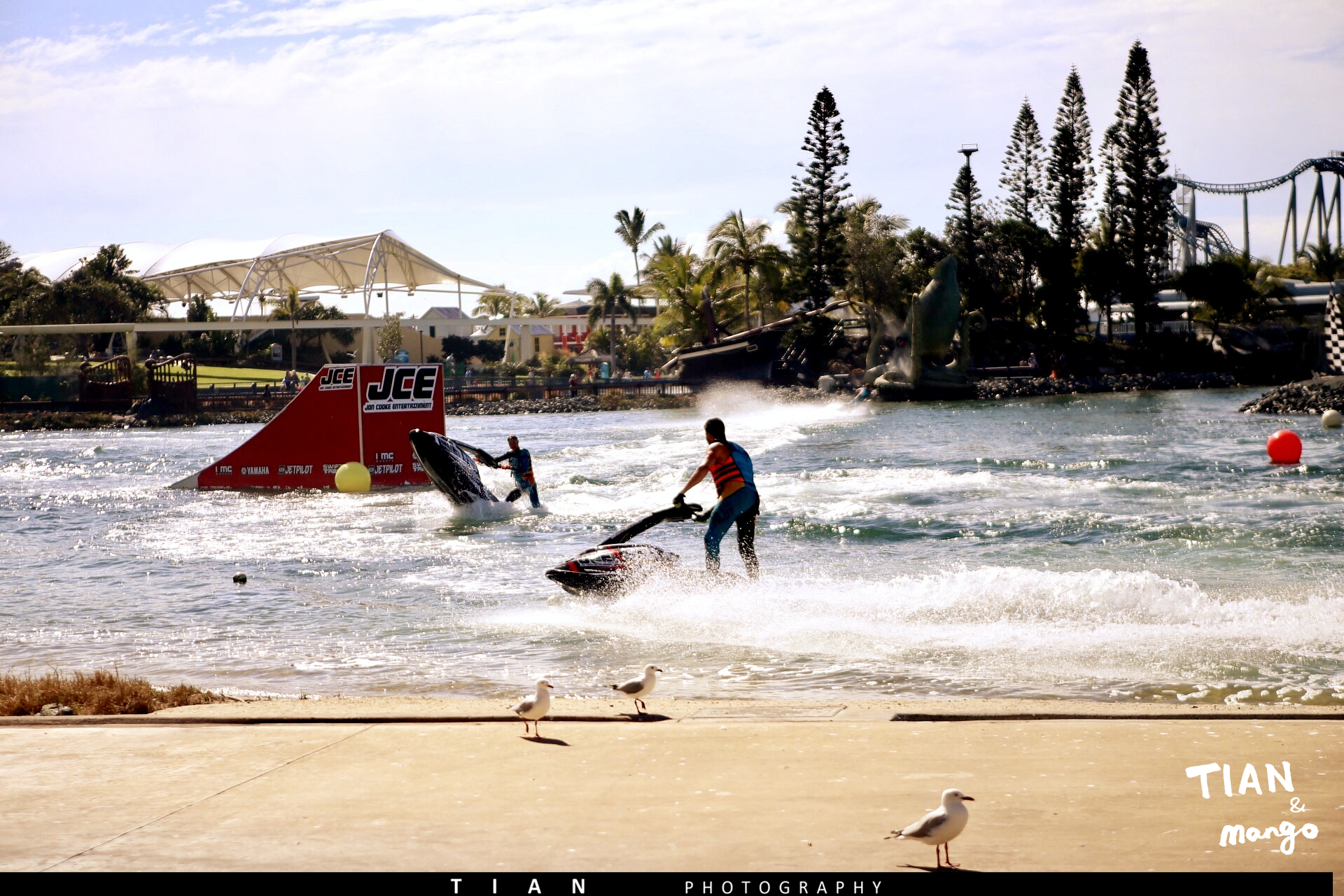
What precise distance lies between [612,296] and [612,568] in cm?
7314

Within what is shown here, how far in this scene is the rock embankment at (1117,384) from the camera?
203 ft

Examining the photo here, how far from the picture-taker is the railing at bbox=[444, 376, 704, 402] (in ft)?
224

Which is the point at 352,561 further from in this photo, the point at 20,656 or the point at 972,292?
the point at 972,292

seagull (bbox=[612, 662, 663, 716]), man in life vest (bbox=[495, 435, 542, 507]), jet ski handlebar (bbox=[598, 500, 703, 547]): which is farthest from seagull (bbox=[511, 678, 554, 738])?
man in life vest (bbox=[495, 435, 542, 507])

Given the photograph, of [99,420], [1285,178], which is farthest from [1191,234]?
[99,420]

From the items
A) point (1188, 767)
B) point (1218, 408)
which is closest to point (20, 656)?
point (1188, 767)

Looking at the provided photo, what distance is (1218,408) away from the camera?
1730 inches

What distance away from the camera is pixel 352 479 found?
2231cm

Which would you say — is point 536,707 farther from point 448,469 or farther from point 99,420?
point 99,420

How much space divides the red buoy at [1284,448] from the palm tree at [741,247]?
170 feet

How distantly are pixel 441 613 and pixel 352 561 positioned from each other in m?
4.00

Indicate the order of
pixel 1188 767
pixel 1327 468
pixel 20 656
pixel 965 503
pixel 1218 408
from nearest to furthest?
pixel 1188 767 → pixel 20 656 → pixel 965 503 → pixel 1327 468 → pixel 1218 408

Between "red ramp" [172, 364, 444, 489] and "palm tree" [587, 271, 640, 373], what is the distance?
58406 millimetres

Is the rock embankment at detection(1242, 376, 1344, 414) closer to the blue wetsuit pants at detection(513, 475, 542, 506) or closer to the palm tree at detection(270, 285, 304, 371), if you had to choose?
the blue wetsuit pants at detection(513, 475, 542, 506)
